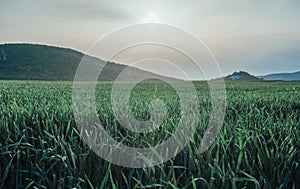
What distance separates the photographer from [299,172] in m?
1.76

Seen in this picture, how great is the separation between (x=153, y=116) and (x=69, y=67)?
221ft

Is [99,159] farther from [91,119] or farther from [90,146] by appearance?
[91,119]

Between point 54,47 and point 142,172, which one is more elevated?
point 54,47

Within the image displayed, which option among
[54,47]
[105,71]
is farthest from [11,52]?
[105,71]

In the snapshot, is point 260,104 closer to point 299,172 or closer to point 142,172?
point 299,172

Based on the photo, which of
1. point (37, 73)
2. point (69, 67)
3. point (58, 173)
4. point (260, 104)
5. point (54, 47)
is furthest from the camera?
point (54, 47)

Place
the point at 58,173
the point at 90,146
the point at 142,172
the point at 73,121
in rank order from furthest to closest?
the point at 73,121
the point at 90,146
the point at 58,173
the point at 142,172

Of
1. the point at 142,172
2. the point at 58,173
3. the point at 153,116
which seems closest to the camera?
the point at 142,172

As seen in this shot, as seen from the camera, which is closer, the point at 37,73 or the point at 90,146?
the point at 90,146

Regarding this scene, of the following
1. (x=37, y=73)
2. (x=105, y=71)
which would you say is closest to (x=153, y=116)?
(x=37, y=73)

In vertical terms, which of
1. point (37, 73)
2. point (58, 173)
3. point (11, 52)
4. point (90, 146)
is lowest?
point (58, 173)

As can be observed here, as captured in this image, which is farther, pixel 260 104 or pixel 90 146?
pixel 260 104

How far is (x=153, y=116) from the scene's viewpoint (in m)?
3.37

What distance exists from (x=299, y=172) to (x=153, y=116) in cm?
181
